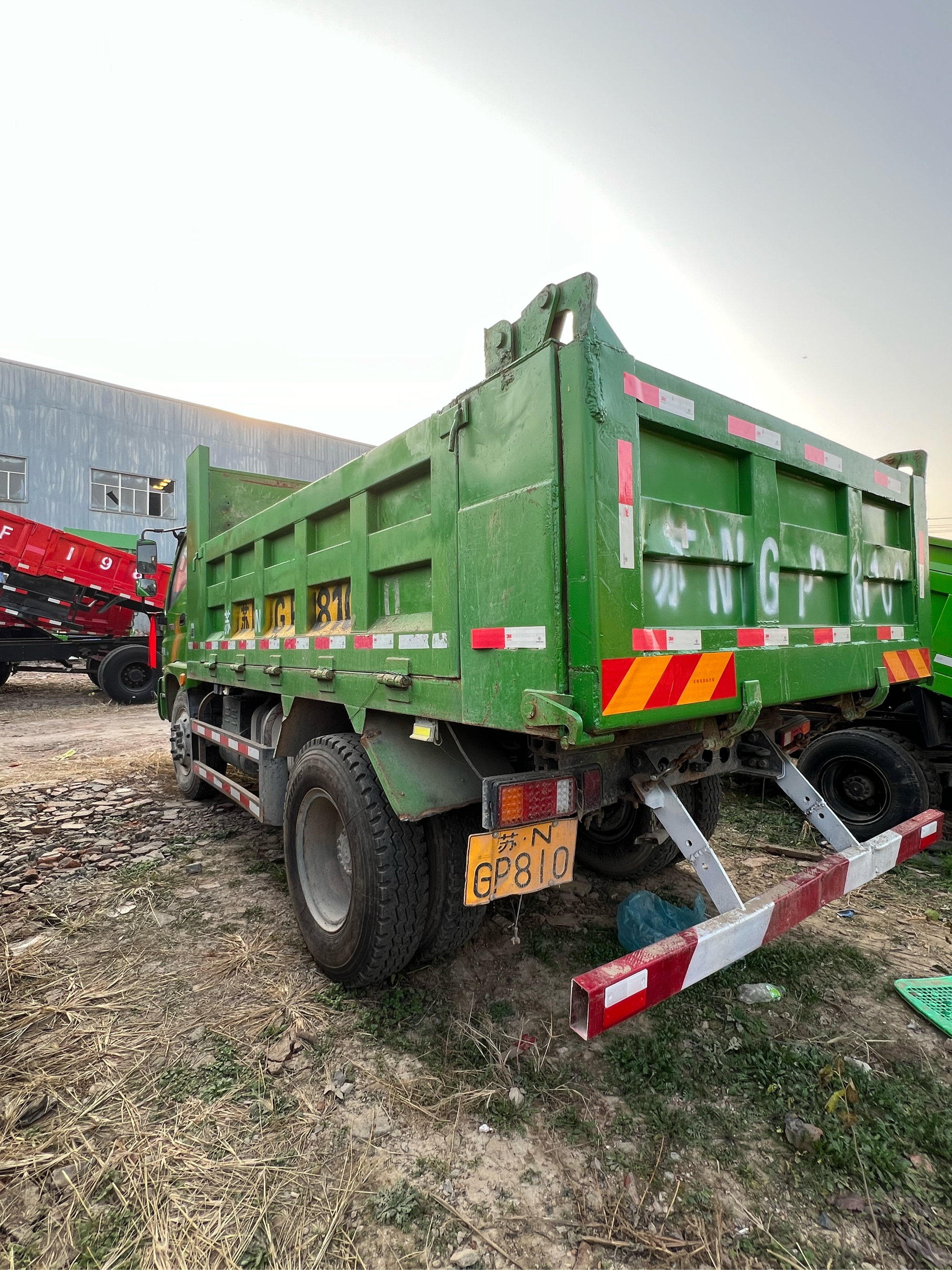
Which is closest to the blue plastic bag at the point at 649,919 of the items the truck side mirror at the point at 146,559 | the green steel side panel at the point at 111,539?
the truck side mirror at the point at 146,559

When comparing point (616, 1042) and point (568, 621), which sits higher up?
point (568, 621)

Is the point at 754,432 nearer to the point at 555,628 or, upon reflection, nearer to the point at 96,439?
the point at 555,628

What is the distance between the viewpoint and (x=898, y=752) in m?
4.01

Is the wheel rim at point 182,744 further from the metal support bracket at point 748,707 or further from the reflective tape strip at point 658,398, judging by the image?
the reflective tape strip at point 658,398

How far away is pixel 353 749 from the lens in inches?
101

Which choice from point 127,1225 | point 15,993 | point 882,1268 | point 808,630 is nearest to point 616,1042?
point 882,1268

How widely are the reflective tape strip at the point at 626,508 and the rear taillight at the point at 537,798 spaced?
733 mm

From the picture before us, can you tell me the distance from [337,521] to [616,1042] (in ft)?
8.05

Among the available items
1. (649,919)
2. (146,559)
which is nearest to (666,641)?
(649,919)

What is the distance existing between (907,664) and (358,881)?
2744mm

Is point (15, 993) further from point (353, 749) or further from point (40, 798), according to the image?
point (40, 798)

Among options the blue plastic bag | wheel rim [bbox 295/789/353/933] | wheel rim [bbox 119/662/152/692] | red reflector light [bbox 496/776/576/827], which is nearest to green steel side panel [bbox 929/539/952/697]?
the blue plastic bag

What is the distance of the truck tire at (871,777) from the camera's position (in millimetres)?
3971

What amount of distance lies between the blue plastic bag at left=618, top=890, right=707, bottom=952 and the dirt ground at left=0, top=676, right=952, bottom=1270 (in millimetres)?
237
